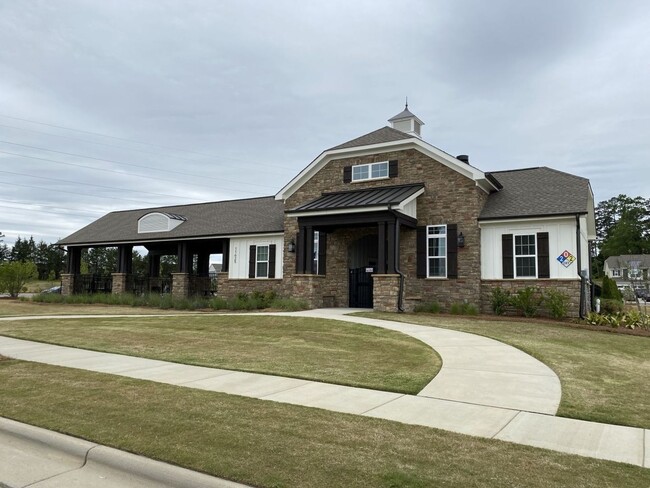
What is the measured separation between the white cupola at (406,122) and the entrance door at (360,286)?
7.75 m

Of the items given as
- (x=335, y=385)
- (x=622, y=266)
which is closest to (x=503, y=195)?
(x=335, y=385)

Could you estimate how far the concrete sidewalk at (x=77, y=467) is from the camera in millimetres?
4114

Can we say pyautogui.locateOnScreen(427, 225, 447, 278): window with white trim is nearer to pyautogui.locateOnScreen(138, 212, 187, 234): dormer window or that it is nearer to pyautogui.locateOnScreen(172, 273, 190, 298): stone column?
pyautogui.locateOnScreen(172, 273, 190, 298): stone column

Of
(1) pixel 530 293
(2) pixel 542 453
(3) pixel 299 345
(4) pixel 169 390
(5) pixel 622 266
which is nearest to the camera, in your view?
(2) pixel 542 453

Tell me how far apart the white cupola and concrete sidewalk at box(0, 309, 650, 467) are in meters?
16.1

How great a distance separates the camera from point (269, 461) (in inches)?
166

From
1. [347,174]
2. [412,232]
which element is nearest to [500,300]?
[412,232]

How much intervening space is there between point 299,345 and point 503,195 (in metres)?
12.9

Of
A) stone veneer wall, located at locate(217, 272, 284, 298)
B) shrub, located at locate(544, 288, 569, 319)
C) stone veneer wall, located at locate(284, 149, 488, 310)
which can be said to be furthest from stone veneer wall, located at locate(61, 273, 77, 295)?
shrub, located at locate(544, 288, 569, 319)

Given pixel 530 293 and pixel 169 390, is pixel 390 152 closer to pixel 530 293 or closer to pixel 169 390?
pixel 530 293

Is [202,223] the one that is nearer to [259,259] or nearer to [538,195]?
[259,259]

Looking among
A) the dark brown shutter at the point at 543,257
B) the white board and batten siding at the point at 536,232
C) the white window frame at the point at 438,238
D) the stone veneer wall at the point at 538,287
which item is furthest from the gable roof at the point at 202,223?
the dark brown shutter at the point at 543,257

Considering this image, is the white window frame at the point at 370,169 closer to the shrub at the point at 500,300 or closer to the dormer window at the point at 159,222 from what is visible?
the shrub at the point at 500,300

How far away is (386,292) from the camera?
58.8 ft
